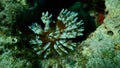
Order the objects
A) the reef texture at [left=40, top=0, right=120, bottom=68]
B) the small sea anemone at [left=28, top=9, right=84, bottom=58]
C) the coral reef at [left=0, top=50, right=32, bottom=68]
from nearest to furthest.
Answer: the reef texture at [left=40, top=0, right=120, bottom=68] → the coral reef at [left=0, top=50, right=32, bottom=68] → the small sea anemone at [left=28, top=9, right=84, bottom=58]

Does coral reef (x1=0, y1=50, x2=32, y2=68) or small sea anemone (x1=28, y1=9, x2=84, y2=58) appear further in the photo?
small sea anemone (x1=28, y1=9, x2=84, y2=58)

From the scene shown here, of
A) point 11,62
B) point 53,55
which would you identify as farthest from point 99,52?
point 11,62

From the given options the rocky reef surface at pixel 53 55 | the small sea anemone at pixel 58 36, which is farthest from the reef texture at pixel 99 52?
the small sea anemone at pixel 58 36

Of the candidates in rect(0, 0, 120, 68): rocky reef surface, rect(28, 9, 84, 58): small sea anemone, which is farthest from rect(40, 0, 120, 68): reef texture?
rect(28, 9, 84, 58): small sea anemone

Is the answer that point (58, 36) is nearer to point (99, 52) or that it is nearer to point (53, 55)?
point (53, 55)

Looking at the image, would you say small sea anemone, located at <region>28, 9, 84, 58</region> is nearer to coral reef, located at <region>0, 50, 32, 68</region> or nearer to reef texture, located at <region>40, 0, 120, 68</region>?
reef texture, located at <region>40, 0, 120, 68</region>

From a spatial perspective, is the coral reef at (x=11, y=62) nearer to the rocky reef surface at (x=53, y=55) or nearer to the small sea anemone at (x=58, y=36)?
the rocky reef surface at (x=53, y=55)
